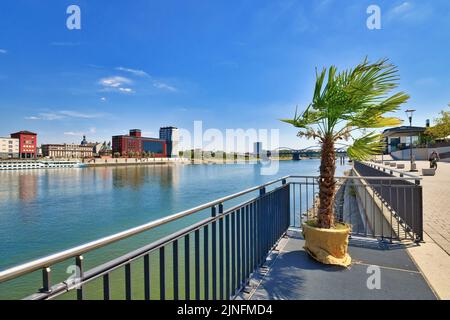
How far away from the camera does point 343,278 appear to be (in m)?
2.98

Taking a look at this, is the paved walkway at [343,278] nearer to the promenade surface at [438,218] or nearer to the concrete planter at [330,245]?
the concrete planter at [330,245]

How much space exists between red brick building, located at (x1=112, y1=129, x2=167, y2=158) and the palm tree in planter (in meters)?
124

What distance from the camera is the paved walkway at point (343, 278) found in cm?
261

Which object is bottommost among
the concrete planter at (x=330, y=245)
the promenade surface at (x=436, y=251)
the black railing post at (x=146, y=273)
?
the promenade surface at (x=436, y=251)

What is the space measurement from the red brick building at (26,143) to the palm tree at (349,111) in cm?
13389

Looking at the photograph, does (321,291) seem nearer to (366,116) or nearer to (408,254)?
(408,254)

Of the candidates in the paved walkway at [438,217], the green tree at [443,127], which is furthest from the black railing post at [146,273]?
the green tree at [443,127]

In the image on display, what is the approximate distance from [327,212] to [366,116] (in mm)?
1398

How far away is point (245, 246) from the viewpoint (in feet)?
9.78

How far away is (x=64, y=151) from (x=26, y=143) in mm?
22037

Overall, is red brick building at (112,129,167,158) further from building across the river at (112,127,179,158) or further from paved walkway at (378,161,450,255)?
paved walkway at (378,161,450,255)

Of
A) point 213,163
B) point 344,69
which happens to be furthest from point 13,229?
point 213,163

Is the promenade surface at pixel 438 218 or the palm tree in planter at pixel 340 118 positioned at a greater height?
the palm tree in planter at pixel 340 118

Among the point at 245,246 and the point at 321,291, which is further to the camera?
the point at 245,246
